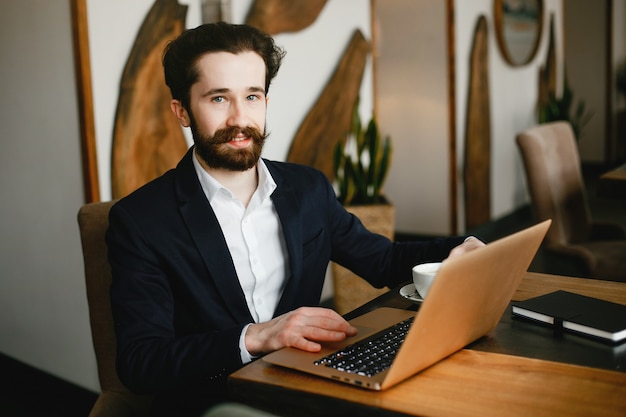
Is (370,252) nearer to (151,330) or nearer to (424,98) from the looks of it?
(151,330)

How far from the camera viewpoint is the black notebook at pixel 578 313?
1.12 metres

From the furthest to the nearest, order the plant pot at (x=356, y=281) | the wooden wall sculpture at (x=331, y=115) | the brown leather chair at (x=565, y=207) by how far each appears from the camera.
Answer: the wooden wall sculpture at (x=331, y=115), the plant pot at (x=356, y=281), the brown leather chair at (x=565, y=207)

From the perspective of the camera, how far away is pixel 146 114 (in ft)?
8.45

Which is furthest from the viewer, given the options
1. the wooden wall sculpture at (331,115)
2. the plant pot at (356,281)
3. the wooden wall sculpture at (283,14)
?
the wooden wall sculpture at (331,115)

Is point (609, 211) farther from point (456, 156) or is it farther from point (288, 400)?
point (288, 400)

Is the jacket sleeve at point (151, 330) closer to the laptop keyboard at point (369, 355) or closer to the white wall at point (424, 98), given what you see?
the laptop keyboard at point (369, 355)

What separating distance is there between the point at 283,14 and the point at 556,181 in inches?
57.7

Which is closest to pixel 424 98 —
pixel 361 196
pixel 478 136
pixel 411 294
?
pixel 478 136

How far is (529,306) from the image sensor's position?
1246 mm

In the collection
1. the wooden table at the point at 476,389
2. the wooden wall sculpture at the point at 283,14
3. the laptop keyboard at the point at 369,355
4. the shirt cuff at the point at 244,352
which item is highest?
the wooden wall sculpture at the point at 283,14

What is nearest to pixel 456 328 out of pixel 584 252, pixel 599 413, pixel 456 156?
pixel 599 413

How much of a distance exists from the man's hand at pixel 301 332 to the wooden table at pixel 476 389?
0.07m

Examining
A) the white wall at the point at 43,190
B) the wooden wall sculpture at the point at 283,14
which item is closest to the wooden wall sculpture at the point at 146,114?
the white wall at the point at 43,190

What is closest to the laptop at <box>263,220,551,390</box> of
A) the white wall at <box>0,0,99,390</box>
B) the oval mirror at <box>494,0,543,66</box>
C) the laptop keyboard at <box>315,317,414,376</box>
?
the laptop keyboard at <box>315,317,414,376</box>
